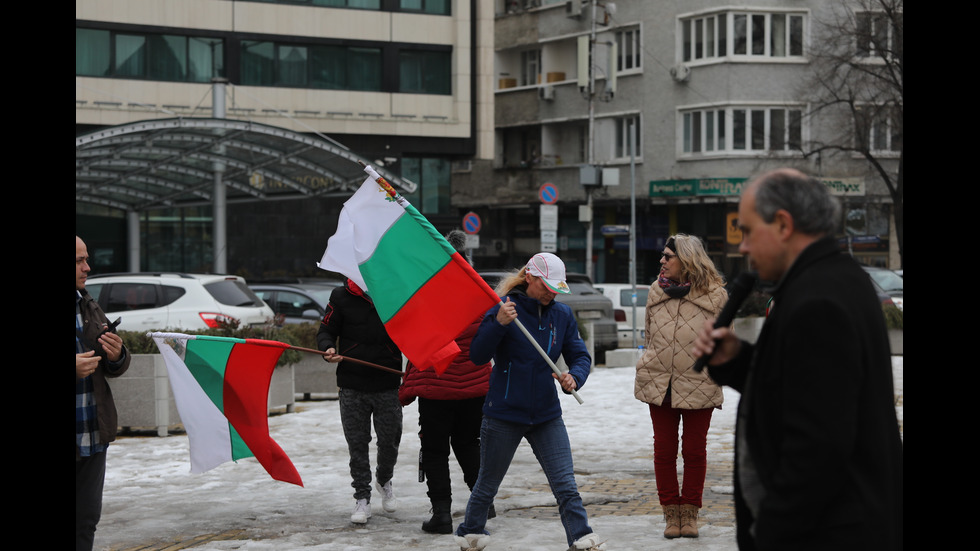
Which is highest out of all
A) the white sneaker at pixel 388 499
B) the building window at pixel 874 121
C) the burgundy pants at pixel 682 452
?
the building window at pixel 874 121

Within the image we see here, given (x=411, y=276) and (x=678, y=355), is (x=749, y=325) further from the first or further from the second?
(x=411, y=276)

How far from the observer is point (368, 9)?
4150cm

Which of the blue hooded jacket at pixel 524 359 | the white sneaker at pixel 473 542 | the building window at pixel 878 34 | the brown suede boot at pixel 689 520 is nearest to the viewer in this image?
the blue hooded jacket at pixel 524 359

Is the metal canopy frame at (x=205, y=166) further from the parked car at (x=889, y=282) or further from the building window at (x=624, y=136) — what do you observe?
the building window at (x=624, y=136)

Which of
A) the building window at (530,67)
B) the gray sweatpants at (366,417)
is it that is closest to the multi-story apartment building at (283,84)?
the building window at (530,67)

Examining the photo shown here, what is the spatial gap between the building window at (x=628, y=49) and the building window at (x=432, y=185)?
7.94m

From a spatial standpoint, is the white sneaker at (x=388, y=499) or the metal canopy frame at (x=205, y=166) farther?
the metal canopy frame at (x=205, y=166)

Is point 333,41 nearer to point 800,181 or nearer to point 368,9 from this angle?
point 368,9

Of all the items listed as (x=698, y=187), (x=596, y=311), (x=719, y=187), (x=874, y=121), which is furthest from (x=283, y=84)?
(x=596, y=311)

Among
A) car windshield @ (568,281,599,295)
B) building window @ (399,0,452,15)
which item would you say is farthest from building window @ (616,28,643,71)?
car windshield @ (568,281,599,295)

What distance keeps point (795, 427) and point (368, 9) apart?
39.6 meters

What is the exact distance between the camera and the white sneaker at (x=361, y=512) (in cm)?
823

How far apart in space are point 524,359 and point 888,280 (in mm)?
22159
